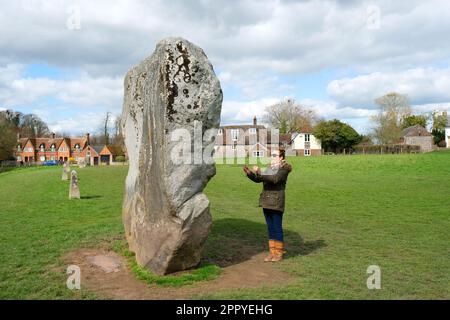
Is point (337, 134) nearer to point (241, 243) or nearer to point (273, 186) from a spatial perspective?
point (241, 243)

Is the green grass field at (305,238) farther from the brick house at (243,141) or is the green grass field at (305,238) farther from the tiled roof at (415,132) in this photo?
the tiled roof at (415,132)

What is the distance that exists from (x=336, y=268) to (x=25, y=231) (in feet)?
29.4

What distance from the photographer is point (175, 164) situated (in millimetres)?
7488

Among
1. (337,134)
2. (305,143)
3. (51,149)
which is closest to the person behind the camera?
(337,134)

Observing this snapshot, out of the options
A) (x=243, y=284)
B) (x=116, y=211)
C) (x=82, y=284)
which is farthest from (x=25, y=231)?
(x=243, y=284)

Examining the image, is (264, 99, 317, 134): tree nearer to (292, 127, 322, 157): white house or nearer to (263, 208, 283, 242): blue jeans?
(292, 127, 322, 157): white house

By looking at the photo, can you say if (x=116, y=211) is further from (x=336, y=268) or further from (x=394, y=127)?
(x=394, y=127)

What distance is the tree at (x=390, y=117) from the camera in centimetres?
8544

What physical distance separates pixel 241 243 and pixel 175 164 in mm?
3894

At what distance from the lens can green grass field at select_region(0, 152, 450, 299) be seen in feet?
24.2

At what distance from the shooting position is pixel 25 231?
12430mm

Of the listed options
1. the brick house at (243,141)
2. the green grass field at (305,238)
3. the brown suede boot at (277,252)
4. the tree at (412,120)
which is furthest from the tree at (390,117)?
the brown suede boot at (277,252)

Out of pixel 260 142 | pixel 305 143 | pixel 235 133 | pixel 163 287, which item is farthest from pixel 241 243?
pixel 235 133
